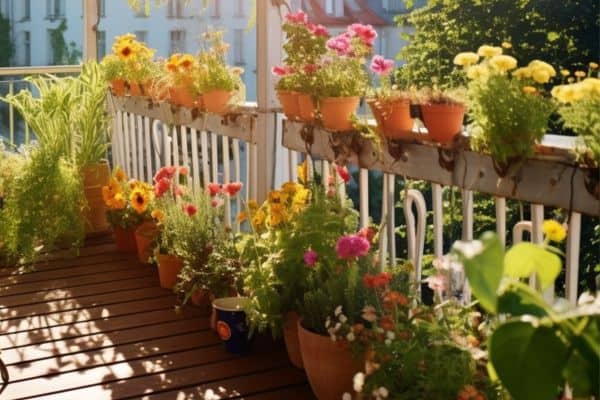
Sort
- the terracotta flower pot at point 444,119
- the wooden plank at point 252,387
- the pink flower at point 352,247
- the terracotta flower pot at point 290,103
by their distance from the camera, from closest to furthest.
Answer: the terracotta flower pot at point 444,119, the pink flower at point 352,247, the wooden plank at point 252,387, the terracotta flower pot at point 290,103

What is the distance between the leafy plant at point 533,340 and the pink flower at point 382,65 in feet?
5.50

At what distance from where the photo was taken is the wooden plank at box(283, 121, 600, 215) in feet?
6.55

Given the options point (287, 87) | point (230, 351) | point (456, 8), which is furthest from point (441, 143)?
point (456, 8)

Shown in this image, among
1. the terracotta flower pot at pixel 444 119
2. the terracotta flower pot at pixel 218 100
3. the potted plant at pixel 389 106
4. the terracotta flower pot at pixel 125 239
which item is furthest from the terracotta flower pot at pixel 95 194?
the terracotta flower pot at pixel 444 119

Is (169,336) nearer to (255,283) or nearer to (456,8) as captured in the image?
(255,283)

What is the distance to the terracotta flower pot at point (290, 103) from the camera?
3137 millimetres

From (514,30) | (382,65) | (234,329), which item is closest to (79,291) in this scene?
(234,329)

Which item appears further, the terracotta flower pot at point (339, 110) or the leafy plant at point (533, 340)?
the terracotta flower pot at point (339, 110)

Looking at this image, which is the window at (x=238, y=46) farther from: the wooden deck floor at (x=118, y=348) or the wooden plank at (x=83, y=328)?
the wooden plank at (x=83, y=328)

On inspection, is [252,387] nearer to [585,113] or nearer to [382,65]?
[382,65]

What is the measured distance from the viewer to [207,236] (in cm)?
366

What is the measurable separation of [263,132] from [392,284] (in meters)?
1.17

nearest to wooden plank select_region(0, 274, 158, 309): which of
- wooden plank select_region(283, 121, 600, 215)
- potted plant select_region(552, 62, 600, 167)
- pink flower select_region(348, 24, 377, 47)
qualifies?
wooden plank select_region(283, 121, 600, 215)

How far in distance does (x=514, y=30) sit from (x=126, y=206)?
39.3 feet
